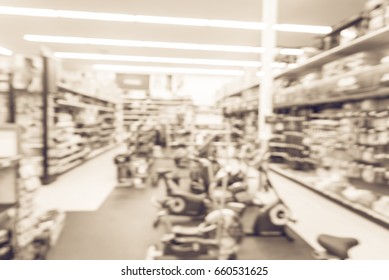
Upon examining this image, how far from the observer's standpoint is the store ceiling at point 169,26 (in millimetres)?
5699

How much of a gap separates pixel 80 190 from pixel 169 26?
438 cm

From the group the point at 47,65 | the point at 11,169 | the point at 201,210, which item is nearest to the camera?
the point at 11,169

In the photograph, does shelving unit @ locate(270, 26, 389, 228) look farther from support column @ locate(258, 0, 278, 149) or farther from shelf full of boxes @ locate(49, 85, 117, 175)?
shelf full of boxes @ locate(49, 85, 117, 175)

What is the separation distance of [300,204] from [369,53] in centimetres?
189

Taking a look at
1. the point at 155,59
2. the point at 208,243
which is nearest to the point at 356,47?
the point at 208,243

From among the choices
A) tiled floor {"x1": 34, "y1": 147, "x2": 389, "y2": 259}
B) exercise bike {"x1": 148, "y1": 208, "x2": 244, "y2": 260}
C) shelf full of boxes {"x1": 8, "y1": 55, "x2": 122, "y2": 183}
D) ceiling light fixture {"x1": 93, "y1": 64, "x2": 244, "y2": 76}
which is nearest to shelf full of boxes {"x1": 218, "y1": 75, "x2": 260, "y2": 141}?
ceiling light fixture {"x1": 93, "y1": 64, "x2": 244, "y2": 76}

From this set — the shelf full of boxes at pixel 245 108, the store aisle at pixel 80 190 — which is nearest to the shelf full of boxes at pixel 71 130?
the store aisle at pixel 80 190

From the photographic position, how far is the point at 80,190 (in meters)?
4.11

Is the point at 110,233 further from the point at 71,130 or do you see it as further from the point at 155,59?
the point at 155,59

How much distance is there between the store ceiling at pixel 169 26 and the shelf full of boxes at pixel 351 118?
1718mm

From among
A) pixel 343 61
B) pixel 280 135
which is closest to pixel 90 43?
pixel 280 135

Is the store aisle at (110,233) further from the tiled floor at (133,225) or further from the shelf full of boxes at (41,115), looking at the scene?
the shelf full of boxes at (41,115)

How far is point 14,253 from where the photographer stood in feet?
6.31
